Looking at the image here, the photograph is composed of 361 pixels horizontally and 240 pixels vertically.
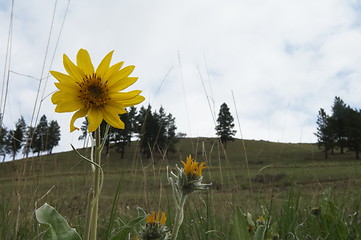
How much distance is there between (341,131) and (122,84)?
52844 millimetres

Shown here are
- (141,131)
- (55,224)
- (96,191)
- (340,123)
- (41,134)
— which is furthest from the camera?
(340,123)

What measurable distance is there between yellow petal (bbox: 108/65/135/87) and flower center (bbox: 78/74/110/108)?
29 mm

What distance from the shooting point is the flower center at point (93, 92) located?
966 millimetres

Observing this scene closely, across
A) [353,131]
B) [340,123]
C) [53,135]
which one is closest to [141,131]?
[53,135]

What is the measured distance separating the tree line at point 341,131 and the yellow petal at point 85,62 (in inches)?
1861

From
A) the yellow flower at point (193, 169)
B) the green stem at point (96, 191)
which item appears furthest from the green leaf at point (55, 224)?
the yellow flower at point (193, 169)

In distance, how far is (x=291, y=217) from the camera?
2084 mm

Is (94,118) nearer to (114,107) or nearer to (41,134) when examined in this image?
(114,107)

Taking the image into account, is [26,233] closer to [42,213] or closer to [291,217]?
[42,213]

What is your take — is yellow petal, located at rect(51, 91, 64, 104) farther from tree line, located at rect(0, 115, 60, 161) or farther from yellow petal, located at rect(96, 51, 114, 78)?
tree line, located at rect(0, 115, 60, 161)

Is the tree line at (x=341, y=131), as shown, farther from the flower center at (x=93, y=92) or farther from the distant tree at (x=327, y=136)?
the flower center at (x=93, y=92)

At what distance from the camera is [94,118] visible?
3.02 ft

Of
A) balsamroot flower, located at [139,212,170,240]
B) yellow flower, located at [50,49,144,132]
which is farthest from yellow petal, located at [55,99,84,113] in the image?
balsamroot flower, located at [139,212,170,240]

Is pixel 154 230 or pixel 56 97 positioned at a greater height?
pixel 56 97
